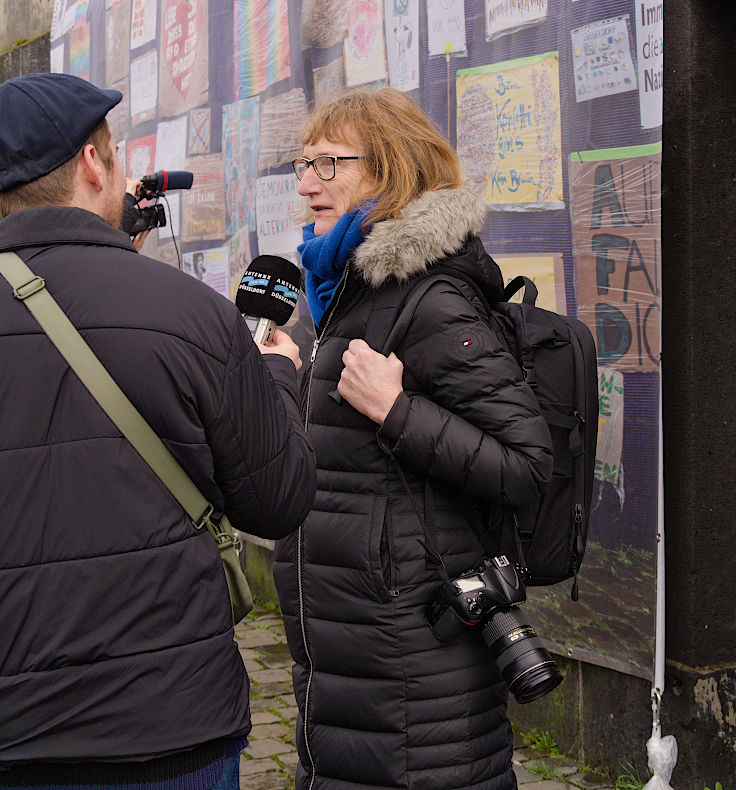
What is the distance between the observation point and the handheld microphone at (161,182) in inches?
105

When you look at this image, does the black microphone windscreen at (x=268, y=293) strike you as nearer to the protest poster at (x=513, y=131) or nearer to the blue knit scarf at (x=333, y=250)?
the blue knit scarf at (x=333, y=250)

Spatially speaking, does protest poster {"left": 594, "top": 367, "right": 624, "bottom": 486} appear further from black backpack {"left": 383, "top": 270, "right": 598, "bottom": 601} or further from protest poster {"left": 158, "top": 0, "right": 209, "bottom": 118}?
protest poster {"left": 158, "top": 0, "right": 209, "bottom": 118}

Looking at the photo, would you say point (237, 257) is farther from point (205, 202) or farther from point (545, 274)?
point (545, 274)

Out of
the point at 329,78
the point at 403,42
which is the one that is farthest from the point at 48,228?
the point at 329,78

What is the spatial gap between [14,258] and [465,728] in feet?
4.82

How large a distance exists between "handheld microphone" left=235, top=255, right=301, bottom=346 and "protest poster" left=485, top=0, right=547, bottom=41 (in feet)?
6.44

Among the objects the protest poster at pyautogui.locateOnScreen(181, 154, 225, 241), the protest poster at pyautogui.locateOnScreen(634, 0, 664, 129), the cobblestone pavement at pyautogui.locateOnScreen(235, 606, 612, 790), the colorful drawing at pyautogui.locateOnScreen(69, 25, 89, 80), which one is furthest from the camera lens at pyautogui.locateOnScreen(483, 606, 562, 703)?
the colorful drawing at pyautogui.locateOnScreen(69, 25, 89, 80)

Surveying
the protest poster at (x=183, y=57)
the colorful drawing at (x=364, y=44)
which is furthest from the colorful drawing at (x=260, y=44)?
the colorful drawing at (x=364, y=44)

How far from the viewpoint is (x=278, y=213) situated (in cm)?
585

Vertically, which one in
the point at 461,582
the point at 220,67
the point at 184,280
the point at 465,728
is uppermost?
the point at 220,67

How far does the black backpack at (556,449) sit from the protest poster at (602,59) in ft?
4.16

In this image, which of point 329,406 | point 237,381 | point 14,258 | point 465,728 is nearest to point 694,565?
point 465,728

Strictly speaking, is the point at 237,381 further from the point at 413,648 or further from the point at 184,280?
the point at 413,648

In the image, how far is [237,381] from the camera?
191 cm
